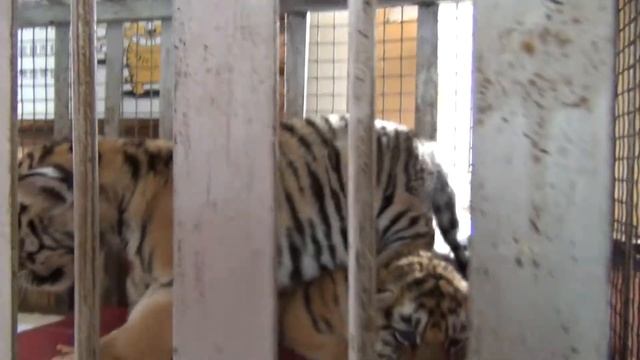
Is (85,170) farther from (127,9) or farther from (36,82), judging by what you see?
(36,82)

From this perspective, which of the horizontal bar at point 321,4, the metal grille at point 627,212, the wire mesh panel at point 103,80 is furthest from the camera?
the wire mesh panel at point 103,80

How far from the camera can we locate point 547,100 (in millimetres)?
761

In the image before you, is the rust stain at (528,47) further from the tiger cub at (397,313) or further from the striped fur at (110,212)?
the striped fur at (110,212)

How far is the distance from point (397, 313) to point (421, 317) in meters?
0.05

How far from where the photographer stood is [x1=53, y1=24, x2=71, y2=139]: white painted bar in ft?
8.64

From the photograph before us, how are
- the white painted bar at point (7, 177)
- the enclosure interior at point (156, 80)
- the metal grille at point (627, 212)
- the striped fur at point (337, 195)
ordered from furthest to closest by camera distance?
the enclosure interior at point (156, 80)
the striped fur at point (337, 195)
the metal grille at point (627, 212)
the white painted bar at point (7, 177)

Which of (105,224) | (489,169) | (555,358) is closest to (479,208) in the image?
(489,169)

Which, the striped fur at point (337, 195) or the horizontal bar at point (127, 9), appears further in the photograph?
the horizontal bar at point (127, 9)

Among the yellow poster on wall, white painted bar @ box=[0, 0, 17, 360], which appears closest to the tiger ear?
the yellow poster on wall

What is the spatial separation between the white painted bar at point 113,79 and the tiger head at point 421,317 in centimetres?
123

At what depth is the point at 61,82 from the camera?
2.64m

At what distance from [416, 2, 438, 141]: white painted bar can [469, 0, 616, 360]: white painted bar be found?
5.21 feet

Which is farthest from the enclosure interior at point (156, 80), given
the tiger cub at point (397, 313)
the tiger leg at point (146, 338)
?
the tiger leg at point (146, 338)

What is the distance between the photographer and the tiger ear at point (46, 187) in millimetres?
1894
